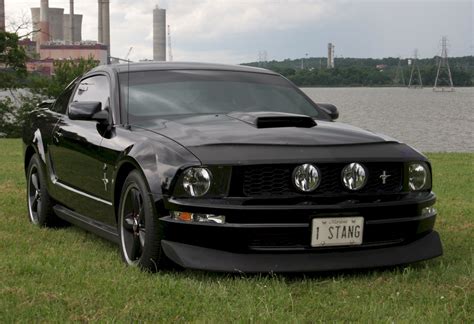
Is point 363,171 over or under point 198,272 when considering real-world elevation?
over

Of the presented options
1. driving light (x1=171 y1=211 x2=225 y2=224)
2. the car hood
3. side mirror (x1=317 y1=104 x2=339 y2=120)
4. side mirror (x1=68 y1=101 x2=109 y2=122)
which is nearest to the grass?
driving light (x1=171 y1=211 x2=225 y2=224)

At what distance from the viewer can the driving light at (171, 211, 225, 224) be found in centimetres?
432

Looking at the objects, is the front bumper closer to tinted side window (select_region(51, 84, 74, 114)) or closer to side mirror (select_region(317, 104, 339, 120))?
side mirror (select_region(317, 104, 339, 120))

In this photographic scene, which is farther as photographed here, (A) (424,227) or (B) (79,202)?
(B) (79,202)

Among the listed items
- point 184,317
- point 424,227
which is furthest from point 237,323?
point 424,227

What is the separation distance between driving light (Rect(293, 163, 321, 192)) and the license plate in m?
0.19

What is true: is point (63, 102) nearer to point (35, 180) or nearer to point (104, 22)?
point (35, 180)

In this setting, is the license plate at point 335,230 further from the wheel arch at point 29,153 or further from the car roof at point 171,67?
the wheel arch at point 29,153

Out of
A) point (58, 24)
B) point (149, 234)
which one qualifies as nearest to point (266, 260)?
point (149, 234)

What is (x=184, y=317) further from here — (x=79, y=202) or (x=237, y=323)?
(x=79, y=202)

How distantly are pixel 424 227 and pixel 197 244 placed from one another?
4.72 feet

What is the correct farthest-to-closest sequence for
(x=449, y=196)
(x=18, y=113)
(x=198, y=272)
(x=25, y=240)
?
(x=18, y=113)
(x=449, y=196)
(x=25, y=240)
(x=198, y=272)

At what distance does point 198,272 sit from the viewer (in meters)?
4.71

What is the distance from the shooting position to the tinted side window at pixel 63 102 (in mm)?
6783
